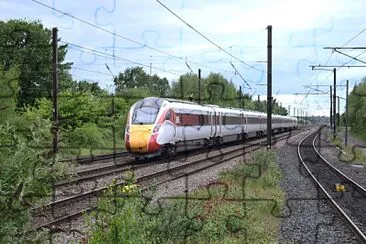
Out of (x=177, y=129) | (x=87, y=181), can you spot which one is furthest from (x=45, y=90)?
(x=87, y=181)

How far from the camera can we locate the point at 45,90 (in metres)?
38.6

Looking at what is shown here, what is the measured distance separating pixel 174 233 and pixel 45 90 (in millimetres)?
33063

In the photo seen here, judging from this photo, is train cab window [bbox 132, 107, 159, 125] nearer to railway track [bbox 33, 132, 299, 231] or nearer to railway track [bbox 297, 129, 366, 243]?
railway track [bbox 33, 132, 299, 231]

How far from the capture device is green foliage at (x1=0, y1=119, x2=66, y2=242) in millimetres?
4062

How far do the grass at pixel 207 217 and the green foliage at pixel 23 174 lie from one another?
1.31m

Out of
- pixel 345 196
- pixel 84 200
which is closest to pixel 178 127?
pixel 345 196

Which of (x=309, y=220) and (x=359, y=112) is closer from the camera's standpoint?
(x=309, y=220)

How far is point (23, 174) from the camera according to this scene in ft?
13.5

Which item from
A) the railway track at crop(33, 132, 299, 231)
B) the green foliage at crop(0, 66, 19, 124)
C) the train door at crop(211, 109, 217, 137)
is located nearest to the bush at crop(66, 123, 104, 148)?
the green foliage at crop(0, 66, 19, 124)

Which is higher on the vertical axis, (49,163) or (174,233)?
(49,163)

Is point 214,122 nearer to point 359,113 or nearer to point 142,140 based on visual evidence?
point 142,140

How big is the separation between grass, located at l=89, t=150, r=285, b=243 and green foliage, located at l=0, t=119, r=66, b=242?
4.31 ft

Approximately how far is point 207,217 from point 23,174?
200 inches

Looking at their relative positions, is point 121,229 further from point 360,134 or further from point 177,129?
point 360,134
